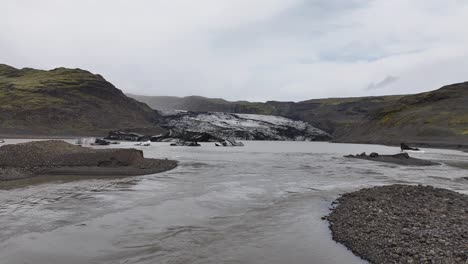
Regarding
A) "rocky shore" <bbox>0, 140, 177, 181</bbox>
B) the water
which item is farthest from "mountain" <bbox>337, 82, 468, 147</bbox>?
the water

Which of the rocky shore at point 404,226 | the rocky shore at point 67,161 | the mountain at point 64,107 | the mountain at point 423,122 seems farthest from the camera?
the mountain at point 64,107

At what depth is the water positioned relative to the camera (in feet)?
43.9

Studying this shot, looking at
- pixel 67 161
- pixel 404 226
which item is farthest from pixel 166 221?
pixel 67 161

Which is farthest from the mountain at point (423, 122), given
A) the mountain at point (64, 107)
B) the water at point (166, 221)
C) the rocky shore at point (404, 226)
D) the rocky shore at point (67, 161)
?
the mountain at point (64, 107)

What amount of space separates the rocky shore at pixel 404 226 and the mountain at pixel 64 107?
140m

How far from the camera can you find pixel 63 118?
6270 inches

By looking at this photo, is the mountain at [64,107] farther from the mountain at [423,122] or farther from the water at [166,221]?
the water at [166,221]

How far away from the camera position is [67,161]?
36875 mm

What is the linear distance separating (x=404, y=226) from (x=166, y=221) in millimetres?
10192

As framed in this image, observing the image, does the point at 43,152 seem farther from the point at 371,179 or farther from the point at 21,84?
the point at 21,84

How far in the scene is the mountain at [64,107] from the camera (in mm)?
147375

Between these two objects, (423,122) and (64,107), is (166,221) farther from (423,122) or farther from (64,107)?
(64,107)

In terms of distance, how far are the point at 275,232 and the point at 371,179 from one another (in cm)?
2217

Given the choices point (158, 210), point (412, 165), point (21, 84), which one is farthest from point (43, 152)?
point (21, 84)
